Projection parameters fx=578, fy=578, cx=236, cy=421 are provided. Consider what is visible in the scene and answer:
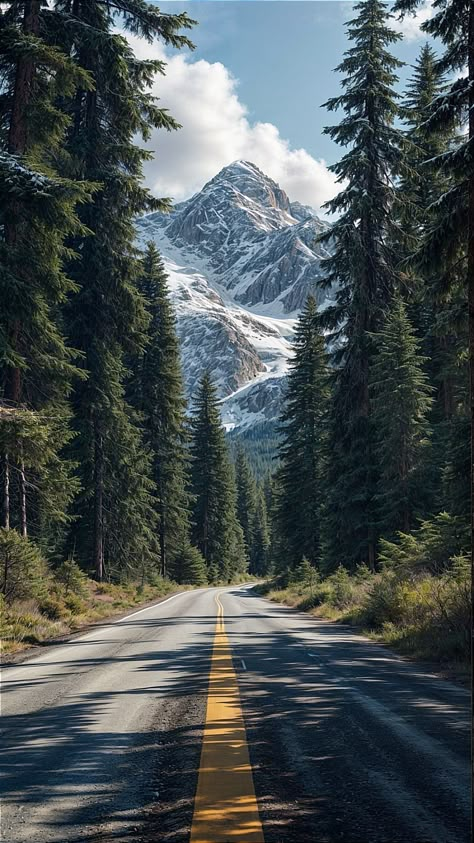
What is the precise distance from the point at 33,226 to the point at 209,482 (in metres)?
43.1

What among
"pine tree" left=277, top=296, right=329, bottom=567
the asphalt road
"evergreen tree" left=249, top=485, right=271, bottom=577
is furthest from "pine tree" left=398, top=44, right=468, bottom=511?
"evergreen tree" left=249, top=485, right=271, bottom=577

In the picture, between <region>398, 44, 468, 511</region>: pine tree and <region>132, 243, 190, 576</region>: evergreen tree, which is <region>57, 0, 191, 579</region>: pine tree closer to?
<region>398, 44, 468, 511</region>: pine tree

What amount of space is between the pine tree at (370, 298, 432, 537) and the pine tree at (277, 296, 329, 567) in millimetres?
14288

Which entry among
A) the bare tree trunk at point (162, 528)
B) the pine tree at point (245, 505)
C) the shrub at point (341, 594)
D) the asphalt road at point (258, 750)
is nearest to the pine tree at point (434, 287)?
the shrub at point (341, 594)

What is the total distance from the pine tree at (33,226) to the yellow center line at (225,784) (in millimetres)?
8094

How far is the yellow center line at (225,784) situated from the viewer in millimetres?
2828

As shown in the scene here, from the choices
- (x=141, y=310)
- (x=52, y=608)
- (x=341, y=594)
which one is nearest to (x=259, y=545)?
(x=141, y=310)

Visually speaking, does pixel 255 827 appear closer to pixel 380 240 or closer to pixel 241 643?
pixel 241 643

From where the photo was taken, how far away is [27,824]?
3.01 metres

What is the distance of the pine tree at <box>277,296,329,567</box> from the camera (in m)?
36.7

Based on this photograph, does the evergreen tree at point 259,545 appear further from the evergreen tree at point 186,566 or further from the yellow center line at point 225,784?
the yellow center line at point 225,784

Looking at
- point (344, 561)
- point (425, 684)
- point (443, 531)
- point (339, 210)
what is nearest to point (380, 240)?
point (339, 210)

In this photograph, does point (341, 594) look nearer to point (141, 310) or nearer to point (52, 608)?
point (52, 608)

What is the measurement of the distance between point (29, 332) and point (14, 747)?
13.1m
